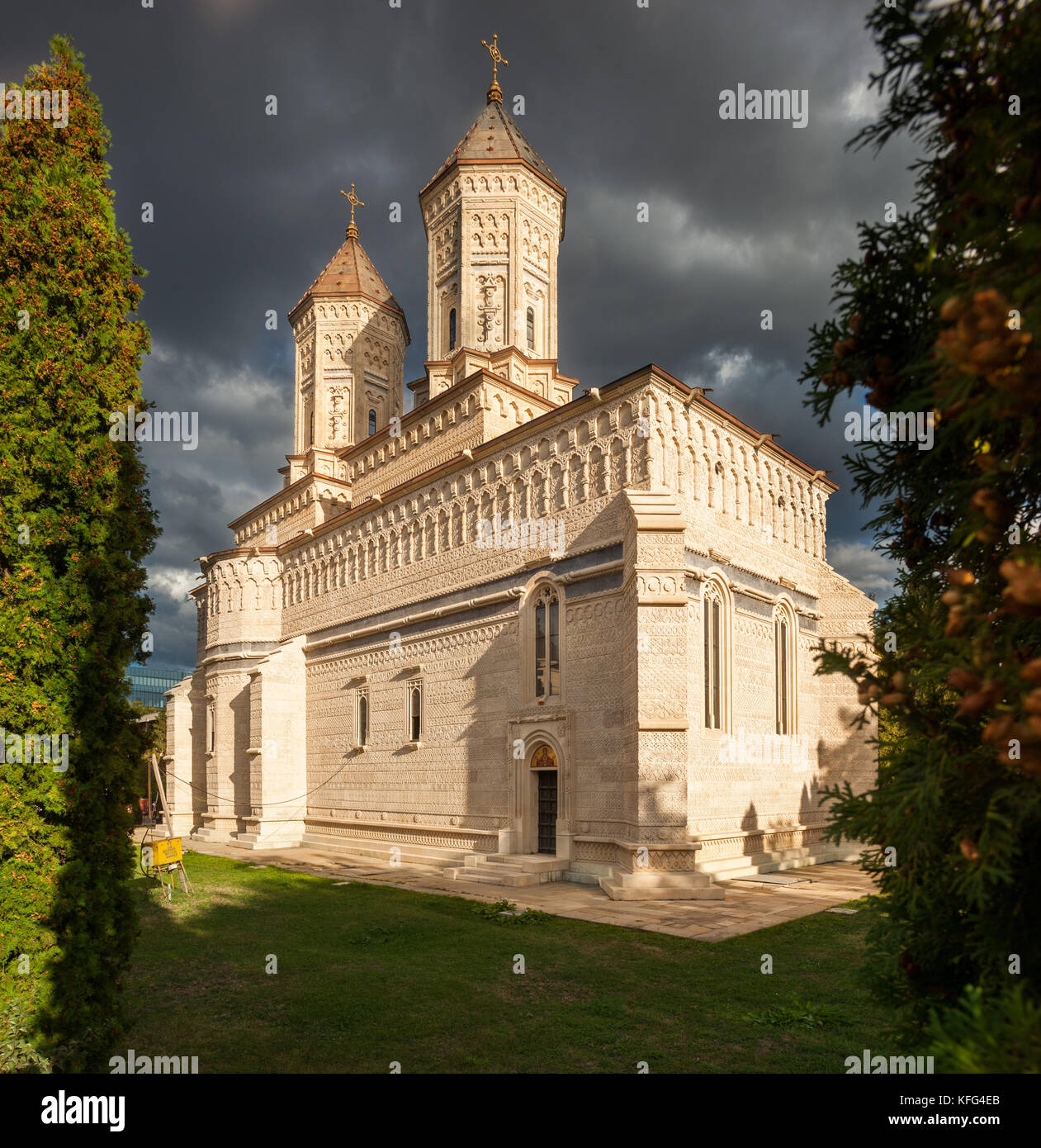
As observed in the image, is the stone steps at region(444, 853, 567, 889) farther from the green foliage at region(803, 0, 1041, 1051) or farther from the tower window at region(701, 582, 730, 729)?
the green foliage at region(803, 0, 1041, 1051)

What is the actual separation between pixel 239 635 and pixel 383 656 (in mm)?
9051

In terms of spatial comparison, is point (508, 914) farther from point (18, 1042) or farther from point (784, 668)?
point (784, 668)

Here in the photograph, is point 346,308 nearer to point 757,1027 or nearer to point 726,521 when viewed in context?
point 726,521

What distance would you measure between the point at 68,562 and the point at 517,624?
498 inches

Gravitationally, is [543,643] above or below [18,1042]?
above

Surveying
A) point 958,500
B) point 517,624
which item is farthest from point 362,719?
point 958,500

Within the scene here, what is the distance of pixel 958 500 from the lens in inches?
108

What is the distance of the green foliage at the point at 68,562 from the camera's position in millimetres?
5660

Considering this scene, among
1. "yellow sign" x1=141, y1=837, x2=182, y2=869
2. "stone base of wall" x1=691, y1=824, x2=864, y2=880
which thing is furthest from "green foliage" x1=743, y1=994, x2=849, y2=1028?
"yellow sign" x1=141, y1=837, x2=182, y2=869

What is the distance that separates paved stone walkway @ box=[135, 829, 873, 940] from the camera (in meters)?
12.1

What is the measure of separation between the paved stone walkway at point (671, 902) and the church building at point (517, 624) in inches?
19.0

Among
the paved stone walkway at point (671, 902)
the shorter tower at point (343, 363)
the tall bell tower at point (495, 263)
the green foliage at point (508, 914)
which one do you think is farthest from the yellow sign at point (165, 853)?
the shorter tower at point (343, 363)

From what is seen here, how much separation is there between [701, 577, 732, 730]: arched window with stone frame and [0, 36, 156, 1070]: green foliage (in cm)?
1271
